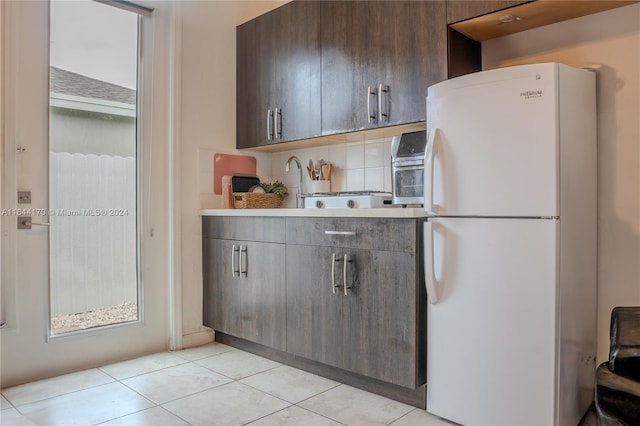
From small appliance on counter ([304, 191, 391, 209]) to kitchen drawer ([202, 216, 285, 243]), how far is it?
0.31 m

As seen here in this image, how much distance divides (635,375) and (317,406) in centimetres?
132

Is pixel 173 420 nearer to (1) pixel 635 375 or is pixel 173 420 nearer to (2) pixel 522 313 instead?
(2) pixel 522 313

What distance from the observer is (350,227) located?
2.28 meters

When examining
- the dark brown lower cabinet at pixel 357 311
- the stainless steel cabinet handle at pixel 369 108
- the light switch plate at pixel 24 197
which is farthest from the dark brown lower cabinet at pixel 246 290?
the light switch plate at pixel 24 197

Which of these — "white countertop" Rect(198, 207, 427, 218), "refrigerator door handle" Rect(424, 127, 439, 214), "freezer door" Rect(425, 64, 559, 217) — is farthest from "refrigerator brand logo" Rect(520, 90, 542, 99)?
"white countertop" Rect(198, 207, 427, 218)

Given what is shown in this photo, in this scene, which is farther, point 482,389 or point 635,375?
point 482,389

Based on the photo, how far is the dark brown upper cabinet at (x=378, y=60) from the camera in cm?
225

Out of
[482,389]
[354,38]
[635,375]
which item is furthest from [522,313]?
[354,38]

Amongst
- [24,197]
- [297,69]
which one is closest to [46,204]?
[24,197]

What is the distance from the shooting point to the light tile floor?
198 centimetres

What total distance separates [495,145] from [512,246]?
0.41 meters

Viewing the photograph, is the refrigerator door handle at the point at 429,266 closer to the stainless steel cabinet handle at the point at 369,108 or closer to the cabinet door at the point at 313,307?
the cabinet door at the point at 313,307

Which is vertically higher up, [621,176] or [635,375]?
[621,176]

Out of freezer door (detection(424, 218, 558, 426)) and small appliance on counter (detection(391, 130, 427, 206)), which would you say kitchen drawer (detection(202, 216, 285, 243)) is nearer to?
small appliance on counter (detection(391, 130, 427, 206))
